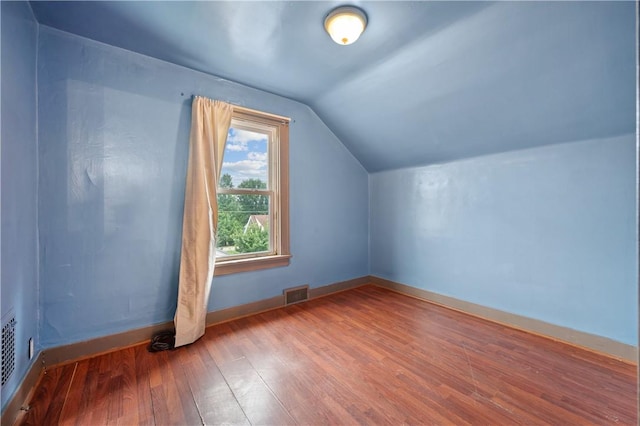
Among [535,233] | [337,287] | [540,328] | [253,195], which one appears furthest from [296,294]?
[535,233]

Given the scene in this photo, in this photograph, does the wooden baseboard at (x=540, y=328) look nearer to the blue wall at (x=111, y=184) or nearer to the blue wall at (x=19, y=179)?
the blue wall at (x=111, y=184)

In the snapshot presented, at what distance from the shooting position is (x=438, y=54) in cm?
201

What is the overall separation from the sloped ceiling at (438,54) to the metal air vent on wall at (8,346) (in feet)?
6.31

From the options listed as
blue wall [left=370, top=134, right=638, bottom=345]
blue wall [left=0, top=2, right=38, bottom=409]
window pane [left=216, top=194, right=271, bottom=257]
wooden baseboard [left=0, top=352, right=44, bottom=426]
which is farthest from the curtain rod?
wooden baseboard [left=0, top=352, right=44, bottom=426]

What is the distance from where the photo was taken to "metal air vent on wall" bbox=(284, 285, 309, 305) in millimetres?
2965

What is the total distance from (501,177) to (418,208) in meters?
0.95

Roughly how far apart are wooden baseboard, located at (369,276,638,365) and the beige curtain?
247 cm

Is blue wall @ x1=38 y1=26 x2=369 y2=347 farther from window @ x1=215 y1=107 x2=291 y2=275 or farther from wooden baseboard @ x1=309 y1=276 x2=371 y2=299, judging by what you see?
wooden baseboard @ x1=309 y1=276 x2=371 y2=299

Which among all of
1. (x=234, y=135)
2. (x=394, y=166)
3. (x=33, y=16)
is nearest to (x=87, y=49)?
(x=33, y=16)

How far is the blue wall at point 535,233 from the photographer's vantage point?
194 cm

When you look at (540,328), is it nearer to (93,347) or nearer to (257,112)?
(257,112)

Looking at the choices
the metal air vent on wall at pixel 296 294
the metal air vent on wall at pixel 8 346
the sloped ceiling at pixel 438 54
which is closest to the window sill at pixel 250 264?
the metal air vent on wall at pixel 296 294

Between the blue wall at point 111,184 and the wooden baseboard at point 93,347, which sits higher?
the blue wall at point 111,184

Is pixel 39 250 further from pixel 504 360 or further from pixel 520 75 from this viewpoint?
pixel 520 75
